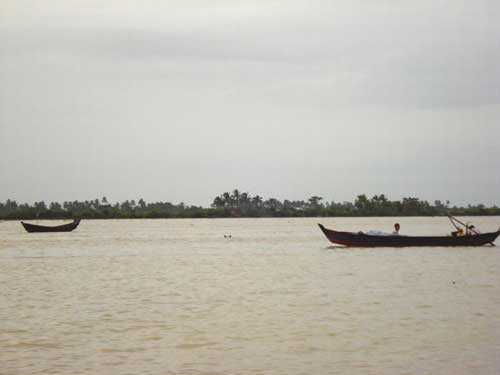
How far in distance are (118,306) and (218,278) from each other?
34.5ft

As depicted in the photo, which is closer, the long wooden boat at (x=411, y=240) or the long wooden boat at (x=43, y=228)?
the long wooden boat at (x=411, y=240)

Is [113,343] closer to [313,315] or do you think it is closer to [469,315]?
[313,315]

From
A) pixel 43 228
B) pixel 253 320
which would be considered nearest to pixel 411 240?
pixel 253 320

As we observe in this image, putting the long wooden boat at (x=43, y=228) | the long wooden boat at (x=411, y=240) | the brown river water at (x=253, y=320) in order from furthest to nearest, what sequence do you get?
the long wooden boat at (x=43, y=228)
the long wooden boat at (x=411, y=240)
the brown river water at (x=253, y=320)

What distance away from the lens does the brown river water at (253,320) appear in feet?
48.9

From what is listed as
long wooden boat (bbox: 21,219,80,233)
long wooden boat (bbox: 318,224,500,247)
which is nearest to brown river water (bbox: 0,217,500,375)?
long wooden boat (bbox: 318,224,500,247)

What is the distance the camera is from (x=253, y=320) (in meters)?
20.3

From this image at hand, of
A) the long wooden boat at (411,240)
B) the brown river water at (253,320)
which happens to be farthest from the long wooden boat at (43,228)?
the brown river water at (253,320)

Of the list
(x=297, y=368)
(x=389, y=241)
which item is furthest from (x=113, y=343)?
(x=389, y=241)

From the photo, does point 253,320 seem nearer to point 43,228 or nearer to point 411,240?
point 411,240

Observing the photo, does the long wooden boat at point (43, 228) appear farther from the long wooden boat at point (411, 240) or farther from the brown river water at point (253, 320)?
the brown river water at point (253, 320)

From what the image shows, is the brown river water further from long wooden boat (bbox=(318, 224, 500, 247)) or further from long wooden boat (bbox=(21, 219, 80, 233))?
long wooden boat (bbox=(21, 219, 80, 233))

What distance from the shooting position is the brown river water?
14.9 meters

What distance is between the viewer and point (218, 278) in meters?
33.8
